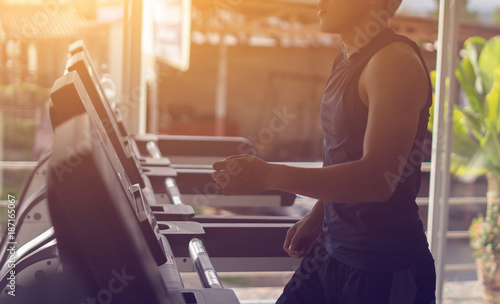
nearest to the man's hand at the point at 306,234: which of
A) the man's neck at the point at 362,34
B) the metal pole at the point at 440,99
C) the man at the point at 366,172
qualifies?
the man at the point at 366,172

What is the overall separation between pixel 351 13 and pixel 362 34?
8 centimetres

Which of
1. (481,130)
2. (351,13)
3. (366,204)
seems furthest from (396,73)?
(481,130)

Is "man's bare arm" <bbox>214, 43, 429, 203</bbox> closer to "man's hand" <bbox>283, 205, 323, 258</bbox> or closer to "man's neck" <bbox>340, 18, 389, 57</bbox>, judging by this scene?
"man's neck" <bbox>340, 18, 389, 57</bbox>

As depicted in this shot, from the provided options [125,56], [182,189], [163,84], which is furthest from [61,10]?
[163,84]

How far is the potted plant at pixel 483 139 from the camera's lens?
4355 mm

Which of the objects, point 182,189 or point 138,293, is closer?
point 138,293

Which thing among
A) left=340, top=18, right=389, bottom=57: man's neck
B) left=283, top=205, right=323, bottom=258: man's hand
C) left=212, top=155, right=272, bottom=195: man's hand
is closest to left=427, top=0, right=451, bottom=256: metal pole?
left=283, top=205, right=323, bottom=258: man's hand

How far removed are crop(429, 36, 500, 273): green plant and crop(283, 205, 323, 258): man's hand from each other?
3.07 m

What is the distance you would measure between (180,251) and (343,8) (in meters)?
0.72

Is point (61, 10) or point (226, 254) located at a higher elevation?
point (61, 10)

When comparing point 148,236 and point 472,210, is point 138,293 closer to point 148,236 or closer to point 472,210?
point 148,236

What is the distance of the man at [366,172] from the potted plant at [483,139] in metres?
3.25

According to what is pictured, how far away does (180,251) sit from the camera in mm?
1493

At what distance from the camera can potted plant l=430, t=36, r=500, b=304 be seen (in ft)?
14.3
